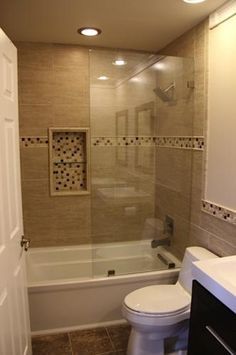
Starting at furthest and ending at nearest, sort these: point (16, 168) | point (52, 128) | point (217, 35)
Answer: point (52, 128) < point (217, 35) < point (16, 168)

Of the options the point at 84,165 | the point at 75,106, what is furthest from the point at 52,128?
the point at 84,165

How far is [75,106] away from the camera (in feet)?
10.3

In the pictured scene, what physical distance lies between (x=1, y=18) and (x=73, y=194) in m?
1.73

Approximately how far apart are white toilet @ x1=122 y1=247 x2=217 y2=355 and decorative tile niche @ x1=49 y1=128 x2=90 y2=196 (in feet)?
4.82

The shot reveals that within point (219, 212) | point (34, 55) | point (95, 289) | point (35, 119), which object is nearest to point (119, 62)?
point (34, 55)

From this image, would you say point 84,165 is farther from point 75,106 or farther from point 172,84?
point 172,84

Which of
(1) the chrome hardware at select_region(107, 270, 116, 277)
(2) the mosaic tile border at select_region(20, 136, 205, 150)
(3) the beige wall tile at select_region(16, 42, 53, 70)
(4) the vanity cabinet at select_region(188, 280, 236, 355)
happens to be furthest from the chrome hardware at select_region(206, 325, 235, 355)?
(3) the beige wall tile at select_region(16, 42, 53, 70)

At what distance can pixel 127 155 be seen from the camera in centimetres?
307

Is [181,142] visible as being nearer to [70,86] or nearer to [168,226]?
[168,226]

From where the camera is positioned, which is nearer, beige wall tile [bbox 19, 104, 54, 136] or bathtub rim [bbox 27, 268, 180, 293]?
bathtub rim [bbox 27, 268, 180, 293]

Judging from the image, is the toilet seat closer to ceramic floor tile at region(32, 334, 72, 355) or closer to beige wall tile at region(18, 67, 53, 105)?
ceramic floor tile at region(32, 334, 72, 355)

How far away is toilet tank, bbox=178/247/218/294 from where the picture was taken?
227 cm

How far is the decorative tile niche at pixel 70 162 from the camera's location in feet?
10.6

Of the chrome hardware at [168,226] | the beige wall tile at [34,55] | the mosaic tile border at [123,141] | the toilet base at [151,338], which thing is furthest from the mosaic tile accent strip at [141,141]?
the toilet base at [151,338]
